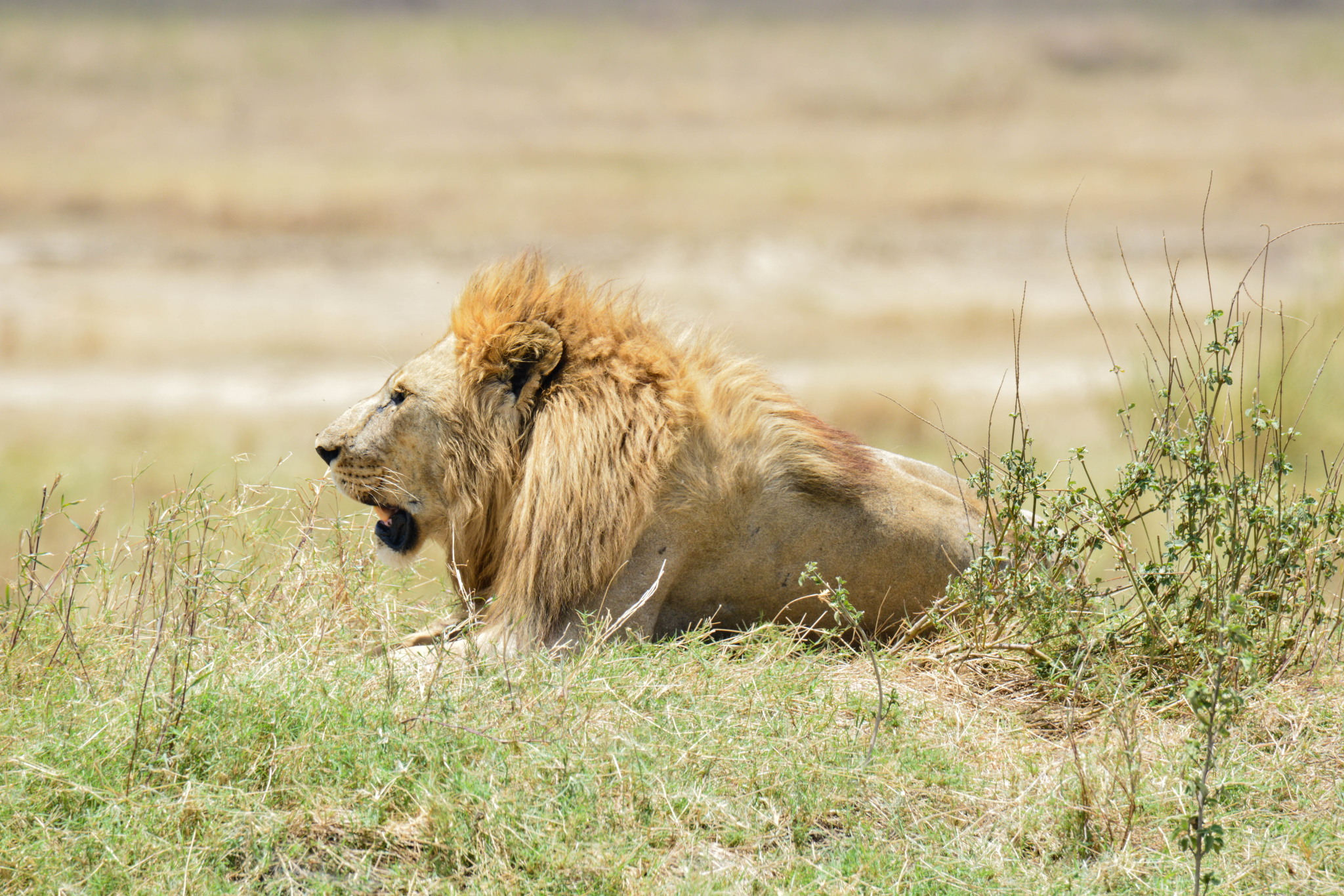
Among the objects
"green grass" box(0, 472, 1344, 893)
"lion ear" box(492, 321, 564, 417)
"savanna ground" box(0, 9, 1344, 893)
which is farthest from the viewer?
"lion ear" box(492, 321, 564, 417)

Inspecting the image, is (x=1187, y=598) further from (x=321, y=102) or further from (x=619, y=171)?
(x=321, y=102)

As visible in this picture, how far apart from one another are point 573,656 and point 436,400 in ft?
2.98

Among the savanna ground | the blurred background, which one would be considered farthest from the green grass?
the blurred background

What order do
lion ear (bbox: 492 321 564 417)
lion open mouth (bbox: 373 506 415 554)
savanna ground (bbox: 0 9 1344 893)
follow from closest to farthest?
savanna ground (bbox: 0 9 1344 893)
lion ear (bbox: 492 321 564 417)
lion open mouth (bbox: 373 506 415 554)

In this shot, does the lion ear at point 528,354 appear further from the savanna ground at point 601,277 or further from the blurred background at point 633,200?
the blurred background at point 633,200

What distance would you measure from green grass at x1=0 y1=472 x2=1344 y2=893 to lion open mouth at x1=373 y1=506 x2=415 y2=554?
0.42 meters

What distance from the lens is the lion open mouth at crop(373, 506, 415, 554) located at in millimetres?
4141

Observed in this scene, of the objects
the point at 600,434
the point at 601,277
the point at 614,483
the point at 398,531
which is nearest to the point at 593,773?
the point at 614,483

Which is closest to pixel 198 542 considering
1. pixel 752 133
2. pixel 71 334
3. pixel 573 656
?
pixel 573 656

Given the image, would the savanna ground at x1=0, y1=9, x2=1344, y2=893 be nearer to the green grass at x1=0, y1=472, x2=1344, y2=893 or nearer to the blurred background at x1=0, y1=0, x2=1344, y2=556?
the green grass at x1=0, y1=472, x2=1344, y2=893

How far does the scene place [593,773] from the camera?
3.06 metres

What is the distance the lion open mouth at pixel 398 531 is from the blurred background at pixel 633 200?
0.36 metres

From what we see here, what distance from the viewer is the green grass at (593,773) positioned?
2.88 m

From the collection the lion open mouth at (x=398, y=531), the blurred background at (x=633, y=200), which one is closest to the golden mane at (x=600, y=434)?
the lion open mouth at (x=398, y=531)
